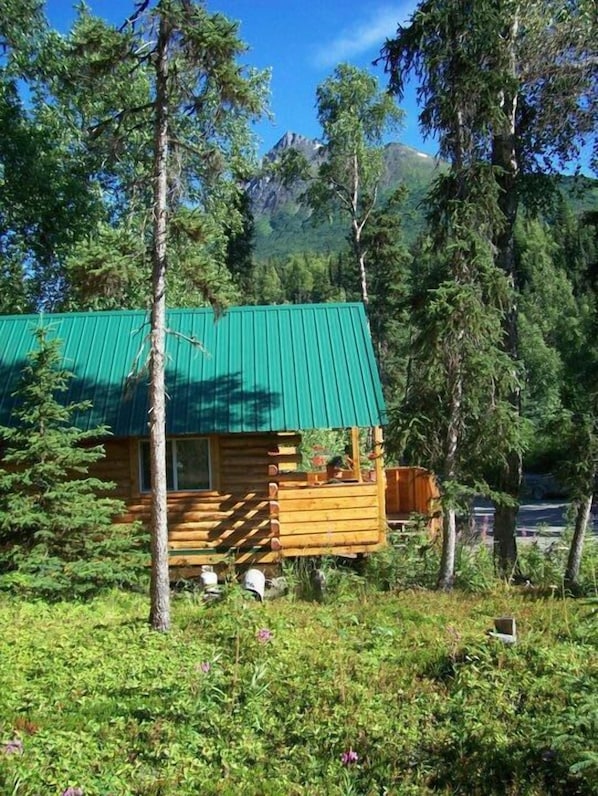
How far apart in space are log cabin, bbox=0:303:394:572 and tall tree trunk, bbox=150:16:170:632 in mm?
3345

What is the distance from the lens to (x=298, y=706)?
5.91m

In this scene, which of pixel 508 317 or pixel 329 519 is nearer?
pixel 508 317

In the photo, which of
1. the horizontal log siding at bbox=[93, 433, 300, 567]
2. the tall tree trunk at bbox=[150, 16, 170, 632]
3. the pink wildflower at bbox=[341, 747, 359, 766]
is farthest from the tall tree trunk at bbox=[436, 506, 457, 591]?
the pink wildflower at bbox=[341, 747, 359, 766]

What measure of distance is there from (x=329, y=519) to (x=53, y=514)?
474cm

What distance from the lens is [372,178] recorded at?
92.5 feet

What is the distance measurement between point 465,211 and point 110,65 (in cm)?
525

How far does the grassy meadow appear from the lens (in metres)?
4.88

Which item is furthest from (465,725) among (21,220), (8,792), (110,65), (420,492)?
(21,220)

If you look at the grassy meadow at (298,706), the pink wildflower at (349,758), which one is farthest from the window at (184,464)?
the pink wildflower at (349,758)

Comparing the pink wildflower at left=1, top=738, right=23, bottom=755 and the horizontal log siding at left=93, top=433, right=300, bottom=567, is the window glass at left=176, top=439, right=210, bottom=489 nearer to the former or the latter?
the horizontal log siding at left=93, top=433, right=300, bottom=567

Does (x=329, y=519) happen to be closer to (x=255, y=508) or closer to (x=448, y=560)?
(x=255, y=508)

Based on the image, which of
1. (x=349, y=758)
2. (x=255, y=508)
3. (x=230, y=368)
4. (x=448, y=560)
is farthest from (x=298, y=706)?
(x=230, y=368)

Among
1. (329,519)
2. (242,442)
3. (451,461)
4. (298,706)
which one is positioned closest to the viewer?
(298,706)

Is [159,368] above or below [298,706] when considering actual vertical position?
above
